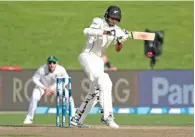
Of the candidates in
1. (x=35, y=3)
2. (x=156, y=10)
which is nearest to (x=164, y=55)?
(x=156, y=10)

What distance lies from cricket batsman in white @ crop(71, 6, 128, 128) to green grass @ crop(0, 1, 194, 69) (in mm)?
19075

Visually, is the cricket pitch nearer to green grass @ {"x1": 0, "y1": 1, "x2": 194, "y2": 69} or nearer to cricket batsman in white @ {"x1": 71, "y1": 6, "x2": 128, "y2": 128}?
cricket batsman in white @ {"x1": 71, "y1": 6, "x2": 128, "y2": 128}

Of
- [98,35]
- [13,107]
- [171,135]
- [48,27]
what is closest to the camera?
[171,135]

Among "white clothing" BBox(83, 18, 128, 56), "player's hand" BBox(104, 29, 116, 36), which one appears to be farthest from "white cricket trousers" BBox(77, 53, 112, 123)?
"player's hand" BBox(104, 29, 116, 36)

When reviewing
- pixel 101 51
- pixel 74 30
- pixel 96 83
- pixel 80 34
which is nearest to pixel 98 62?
pixel 101 51

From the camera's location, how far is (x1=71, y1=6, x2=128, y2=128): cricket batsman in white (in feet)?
41.1

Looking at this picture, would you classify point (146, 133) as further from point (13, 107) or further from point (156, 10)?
point (156, 10)

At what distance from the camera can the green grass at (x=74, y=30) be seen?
108ft

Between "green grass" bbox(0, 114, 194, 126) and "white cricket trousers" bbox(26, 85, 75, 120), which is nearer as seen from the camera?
"green grass" bbox(0, 114, 194, 126)

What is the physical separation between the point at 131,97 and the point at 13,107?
10.3 feet

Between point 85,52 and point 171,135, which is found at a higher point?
point 85,52

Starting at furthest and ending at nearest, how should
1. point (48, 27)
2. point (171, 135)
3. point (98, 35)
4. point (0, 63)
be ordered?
point (48, 27), point (0, 63), point (98, 35), point (171, 135)

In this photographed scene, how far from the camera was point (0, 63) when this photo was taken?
105 ft

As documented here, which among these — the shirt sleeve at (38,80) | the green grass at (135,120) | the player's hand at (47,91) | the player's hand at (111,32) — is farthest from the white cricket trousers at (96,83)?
the shirt sleeve at (38,80)
